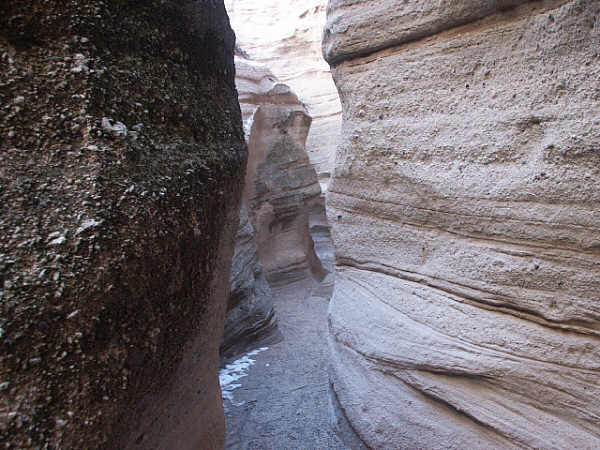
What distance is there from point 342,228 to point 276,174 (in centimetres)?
274

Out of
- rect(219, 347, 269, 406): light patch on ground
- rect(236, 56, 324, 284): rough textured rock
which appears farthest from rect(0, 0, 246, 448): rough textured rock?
rect(236, 56, 324, 284): rough textured rock

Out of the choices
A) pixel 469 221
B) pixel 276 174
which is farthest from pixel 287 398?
pixel 276 174

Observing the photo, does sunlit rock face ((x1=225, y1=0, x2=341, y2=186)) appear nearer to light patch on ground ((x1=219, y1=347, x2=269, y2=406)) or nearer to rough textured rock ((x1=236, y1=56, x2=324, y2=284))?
rough textured rock ((x1=236, y1=56, x2=324, y2=284))

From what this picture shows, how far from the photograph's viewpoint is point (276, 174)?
4.90 meters

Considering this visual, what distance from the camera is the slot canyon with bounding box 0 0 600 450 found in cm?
91

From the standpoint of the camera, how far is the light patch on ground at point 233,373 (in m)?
2.88

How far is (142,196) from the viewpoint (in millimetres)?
1015

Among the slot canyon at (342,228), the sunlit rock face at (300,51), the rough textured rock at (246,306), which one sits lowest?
the rough textured rock at (246,306)

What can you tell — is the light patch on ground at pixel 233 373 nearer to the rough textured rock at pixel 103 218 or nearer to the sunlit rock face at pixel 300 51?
the rough textured rock at pixel 103 218

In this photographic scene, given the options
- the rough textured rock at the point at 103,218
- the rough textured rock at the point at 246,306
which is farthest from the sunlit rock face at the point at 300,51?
the rough textured rock at the point at 103,218

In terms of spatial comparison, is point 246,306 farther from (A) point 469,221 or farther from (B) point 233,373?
(A) point 469,221

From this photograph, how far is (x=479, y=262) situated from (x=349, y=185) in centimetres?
69

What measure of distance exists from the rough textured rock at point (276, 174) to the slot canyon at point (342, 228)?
219 centimetres

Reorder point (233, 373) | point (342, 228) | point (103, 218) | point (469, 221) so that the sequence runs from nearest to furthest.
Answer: point (103, 218)
point (469, 221)
point (342, 228)
point (233, 373)
